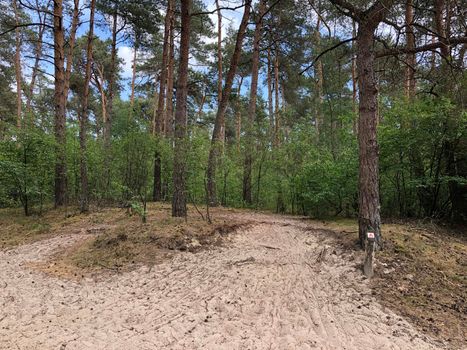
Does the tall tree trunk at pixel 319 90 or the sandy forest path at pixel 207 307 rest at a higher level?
the tall tree trunk at pixel 319 90

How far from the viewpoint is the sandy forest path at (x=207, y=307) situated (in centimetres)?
316

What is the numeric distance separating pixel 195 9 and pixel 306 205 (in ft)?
30.4

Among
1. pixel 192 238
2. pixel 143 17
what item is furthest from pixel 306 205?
pixel 143 17

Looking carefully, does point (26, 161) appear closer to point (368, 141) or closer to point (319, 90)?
point (368, 141)

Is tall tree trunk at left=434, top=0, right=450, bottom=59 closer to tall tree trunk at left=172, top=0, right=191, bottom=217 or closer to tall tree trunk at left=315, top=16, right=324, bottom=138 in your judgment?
tall tree trunk at left=172, top=0, right=191, bottom=217

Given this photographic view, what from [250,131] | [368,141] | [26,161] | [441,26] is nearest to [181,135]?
[368,141]

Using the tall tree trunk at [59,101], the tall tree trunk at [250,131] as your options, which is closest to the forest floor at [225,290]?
the tall tree trunk at [59,101]

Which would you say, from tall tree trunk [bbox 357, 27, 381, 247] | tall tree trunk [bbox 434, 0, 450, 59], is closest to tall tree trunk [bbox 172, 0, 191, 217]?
tall tree trunk [bbox 357, 27, 381, 247]

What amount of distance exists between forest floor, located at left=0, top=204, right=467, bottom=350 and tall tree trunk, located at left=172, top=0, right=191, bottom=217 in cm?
68

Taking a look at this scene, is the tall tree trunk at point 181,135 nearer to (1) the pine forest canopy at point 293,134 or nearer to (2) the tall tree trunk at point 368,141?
(1) the pine forest canopy at point 293,134

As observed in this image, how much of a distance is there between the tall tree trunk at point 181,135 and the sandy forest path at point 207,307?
230 cm

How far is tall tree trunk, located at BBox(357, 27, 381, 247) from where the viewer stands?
5.55 metres

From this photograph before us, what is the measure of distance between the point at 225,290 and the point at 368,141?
359 cm

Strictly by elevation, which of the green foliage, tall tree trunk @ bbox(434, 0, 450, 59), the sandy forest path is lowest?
the sandy forest path
